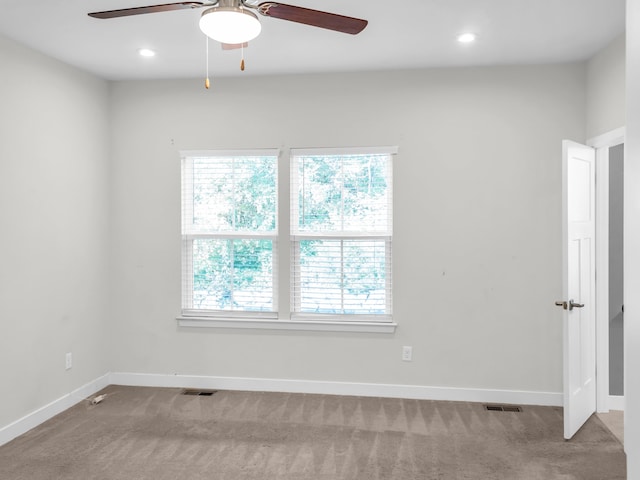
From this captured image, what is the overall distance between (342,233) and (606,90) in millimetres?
2130

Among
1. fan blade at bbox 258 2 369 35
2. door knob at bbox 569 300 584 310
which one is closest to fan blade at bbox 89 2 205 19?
fan blade at bbox 258 2 369 35

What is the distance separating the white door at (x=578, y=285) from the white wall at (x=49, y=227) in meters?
3.51

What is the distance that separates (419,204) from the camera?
4.30 metres

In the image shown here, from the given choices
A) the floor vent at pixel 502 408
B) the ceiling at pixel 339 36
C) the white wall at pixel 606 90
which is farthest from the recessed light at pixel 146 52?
the floor vent at pixel 502 408

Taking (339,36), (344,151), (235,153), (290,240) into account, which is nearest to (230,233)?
(290,240)

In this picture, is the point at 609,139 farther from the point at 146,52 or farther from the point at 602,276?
the point at 146,52

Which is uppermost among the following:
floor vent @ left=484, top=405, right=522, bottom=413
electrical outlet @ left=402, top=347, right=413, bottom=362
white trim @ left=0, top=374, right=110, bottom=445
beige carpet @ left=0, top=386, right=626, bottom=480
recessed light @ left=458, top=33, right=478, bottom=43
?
recessed light @ left=458, top=33, right=478, bottom=43

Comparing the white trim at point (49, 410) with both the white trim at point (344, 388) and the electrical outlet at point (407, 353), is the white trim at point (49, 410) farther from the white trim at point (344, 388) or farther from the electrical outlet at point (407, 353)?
the electrical outlet at point (407, 353)

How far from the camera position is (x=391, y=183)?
4336 mm

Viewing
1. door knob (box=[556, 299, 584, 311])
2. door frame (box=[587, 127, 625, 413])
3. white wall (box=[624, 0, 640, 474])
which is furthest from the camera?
door frame (box=[587, 127, 625, 413])

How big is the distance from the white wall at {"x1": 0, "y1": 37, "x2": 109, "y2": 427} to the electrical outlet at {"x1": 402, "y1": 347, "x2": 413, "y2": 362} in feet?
8.29

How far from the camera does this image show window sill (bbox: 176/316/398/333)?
435 cm

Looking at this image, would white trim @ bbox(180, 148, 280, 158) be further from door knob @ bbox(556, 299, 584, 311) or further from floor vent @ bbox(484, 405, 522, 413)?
floor vent @ bbox(484, 405, 522, 413)

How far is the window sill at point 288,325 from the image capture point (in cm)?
435
